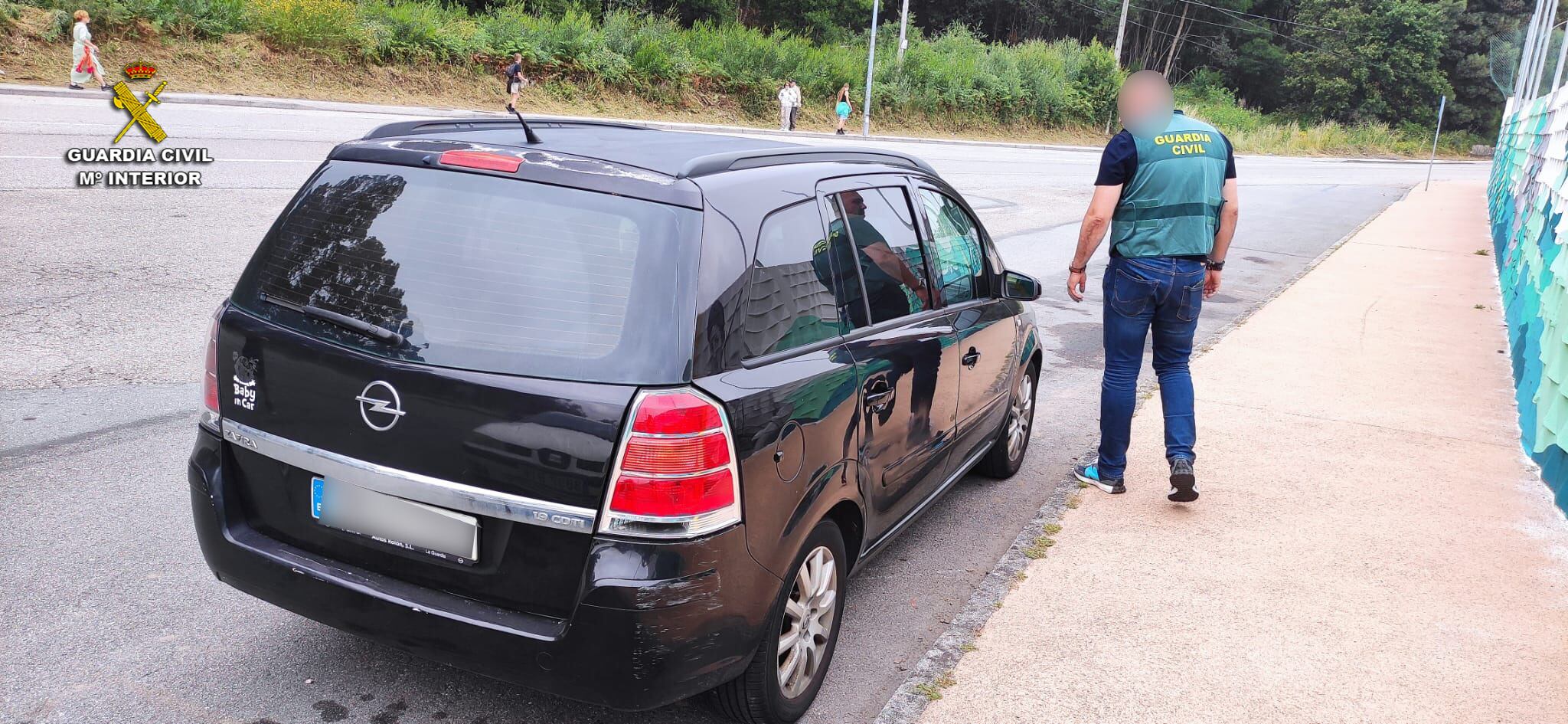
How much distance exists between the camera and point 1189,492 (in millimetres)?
5141

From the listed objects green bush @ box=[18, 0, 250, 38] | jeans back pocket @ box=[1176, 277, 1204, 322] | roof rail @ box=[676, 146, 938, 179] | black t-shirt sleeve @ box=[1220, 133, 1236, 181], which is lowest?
jeans back pocket @ box=[1176, 277, 1204, 322]

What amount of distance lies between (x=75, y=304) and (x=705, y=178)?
19.8ft

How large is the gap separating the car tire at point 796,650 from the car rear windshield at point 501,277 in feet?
2.68

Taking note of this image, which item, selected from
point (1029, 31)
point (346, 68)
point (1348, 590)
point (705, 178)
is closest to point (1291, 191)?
point (346, 68)

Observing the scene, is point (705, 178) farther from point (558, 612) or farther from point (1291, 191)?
point (1291, 191)

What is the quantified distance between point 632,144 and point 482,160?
0.49 metres

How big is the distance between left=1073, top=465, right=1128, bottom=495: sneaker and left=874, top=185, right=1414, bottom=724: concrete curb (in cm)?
5

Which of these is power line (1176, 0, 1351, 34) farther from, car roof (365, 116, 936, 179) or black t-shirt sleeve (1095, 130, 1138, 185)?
car roof (365, 116, 936, 179)

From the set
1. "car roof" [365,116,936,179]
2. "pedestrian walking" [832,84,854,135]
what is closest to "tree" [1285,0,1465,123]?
"pedestrian walking" [832,84,854,135]

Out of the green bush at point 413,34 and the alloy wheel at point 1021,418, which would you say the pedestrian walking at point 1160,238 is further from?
the green bush at point 413,34

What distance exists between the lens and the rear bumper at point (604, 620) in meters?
2.62

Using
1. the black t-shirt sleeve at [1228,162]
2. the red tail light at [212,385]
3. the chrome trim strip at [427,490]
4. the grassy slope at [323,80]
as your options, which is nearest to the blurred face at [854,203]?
the chrome trim strip at [427,490]

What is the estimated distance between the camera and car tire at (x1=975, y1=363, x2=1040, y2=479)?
534 centimetres

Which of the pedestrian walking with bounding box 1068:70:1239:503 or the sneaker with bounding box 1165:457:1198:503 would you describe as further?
the sneaker with bounding box 1165:457:1198:503
